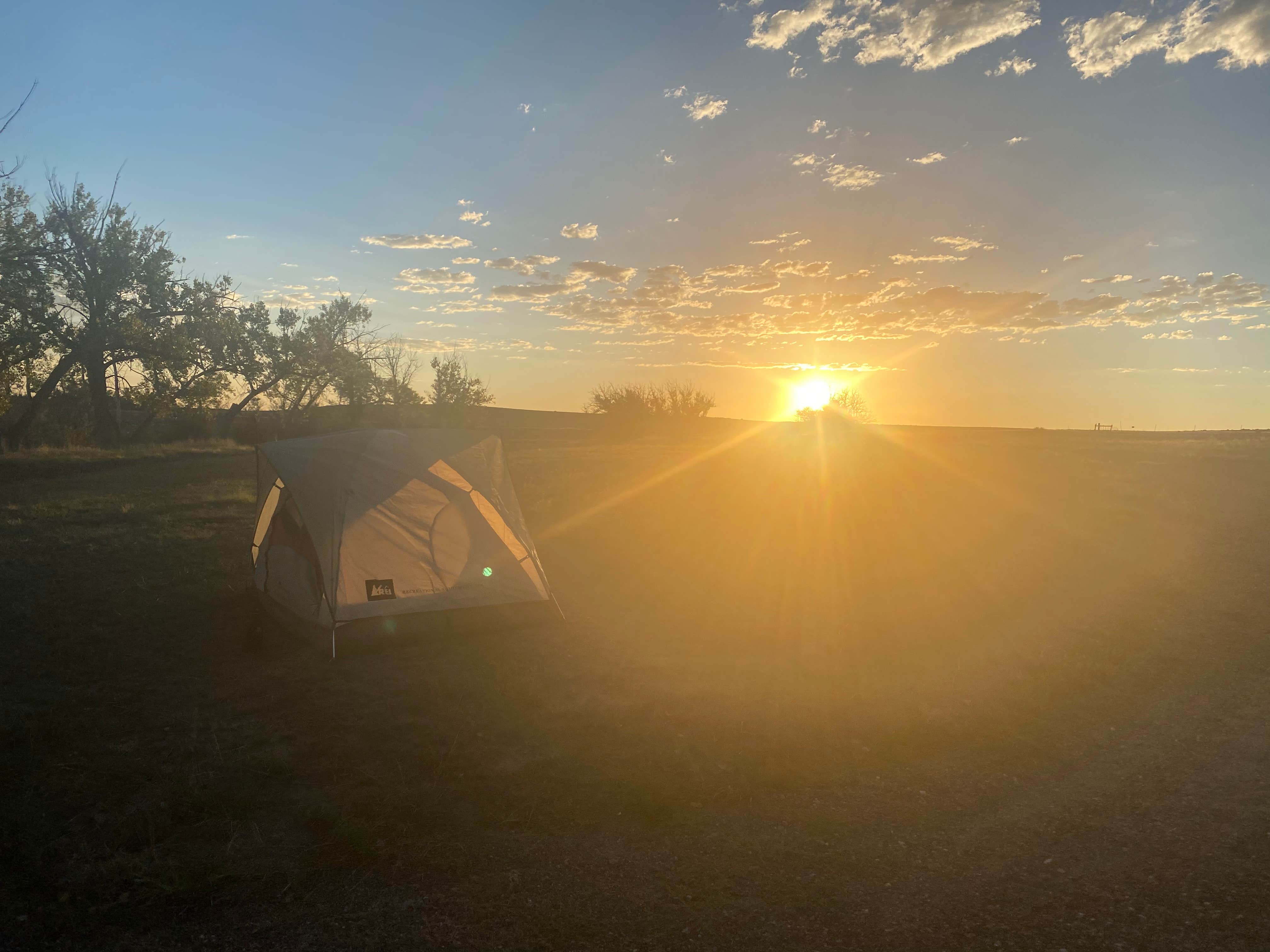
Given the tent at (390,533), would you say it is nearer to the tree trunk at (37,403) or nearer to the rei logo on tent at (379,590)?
the rei logo on tent at (379,590)

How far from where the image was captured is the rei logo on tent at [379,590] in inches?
330

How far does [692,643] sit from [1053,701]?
3751mm

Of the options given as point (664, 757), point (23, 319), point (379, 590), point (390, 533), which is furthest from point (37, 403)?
point (664, 757)

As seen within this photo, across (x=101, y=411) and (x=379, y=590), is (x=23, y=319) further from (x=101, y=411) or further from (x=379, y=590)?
(x=379, y=590)

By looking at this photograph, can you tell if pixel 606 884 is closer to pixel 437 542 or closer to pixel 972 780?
pixel 972 780

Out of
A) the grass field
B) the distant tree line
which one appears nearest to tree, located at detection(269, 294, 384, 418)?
the distant tree line

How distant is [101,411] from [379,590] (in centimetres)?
3089

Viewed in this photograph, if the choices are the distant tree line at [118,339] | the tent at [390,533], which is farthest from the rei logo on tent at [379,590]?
the distant tree line at [118,339]

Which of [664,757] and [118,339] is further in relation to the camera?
[118,339]

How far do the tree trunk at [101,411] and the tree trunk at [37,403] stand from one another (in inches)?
82.5

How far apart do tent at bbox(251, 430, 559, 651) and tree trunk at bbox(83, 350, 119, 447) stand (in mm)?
27686

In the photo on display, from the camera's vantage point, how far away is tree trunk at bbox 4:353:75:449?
28.2 meters

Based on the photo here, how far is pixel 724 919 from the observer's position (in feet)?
13.6

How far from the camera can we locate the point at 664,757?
6.17 m
